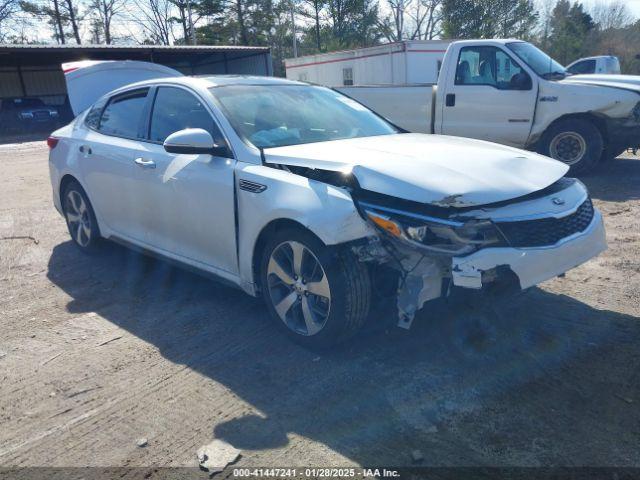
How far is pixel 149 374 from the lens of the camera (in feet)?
11.2

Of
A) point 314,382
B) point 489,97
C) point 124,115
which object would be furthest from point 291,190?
point 489,97

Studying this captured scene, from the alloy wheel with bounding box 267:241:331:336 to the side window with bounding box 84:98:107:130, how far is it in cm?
288

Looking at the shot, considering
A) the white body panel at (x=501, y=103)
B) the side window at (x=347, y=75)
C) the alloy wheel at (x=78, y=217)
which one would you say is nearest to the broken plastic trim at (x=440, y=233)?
the alloy wheel at (x=78, y=217)

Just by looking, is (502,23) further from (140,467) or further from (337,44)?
(140,467)

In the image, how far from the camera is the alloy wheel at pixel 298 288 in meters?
3.39

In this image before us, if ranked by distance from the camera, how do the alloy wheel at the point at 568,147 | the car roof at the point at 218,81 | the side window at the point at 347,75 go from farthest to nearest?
the side window at the point at 347,75 → the alloy wheel at the point at 568,147 → the car roof at the point at 218,81

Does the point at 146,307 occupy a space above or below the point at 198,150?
below

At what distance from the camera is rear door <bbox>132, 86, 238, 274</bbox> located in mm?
3865

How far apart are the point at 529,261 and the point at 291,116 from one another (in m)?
2.09

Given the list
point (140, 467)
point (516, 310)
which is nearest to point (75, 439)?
point (140, 467)

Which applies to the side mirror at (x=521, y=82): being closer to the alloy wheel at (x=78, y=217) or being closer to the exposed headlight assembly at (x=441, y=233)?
the exposed headlight assembly at (x=441, y=233)

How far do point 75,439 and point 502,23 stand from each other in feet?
158

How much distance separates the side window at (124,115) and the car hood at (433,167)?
171cm

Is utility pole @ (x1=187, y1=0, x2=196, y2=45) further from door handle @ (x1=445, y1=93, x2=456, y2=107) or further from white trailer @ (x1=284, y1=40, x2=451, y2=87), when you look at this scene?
door handle @ (x1=445, y1=93, x2=456, y2=107)
